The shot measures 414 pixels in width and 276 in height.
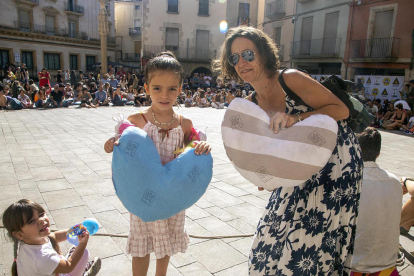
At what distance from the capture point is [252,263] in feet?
5.42

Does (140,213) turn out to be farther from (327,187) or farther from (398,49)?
(398,49)

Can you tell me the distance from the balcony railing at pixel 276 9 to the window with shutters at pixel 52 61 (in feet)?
68.0

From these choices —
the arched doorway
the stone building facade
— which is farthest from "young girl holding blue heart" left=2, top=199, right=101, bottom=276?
the stone building facade

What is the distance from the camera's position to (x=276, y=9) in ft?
73.1

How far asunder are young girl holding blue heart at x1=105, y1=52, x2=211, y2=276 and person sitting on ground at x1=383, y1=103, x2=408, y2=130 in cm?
1137

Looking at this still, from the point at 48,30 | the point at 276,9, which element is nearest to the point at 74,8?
the point at 48,30

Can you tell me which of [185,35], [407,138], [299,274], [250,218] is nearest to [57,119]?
[250,218]

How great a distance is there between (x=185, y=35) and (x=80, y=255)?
88.5 ft

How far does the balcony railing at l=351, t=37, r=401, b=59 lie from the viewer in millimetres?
15242

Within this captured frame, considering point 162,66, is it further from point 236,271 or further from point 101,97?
point 101,97

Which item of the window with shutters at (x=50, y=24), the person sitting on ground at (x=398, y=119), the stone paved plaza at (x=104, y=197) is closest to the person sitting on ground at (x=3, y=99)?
the stone paved plaza at (x=104, y=197)

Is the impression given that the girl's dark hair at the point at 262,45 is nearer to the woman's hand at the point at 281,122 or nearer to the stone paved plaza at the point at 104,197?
the woman's hand at the point at 281,122

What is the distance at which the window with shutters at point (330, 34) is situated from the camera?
1816cm

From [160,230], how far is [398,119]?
11856 mm
